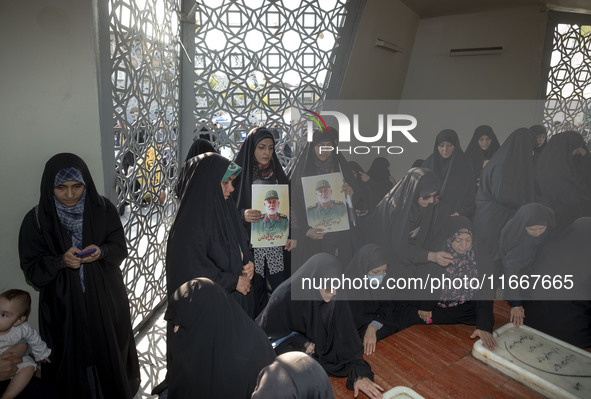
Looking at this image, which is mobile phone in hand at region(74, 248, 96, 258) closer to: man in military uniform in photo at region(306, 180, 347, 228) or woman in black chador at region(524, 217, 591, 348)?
man in military uniform in photo at region(306, 180, 347, 228)

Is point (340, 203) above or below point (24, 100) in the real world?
below

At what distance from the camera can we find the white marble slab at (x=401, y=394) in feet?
5.20

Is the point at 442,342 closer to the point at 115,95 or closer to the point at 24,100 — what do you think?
the point at 115,95

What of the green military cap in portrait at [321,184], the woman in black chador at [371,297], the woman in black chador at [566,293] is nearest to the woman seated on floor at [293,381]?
the woman in black chador at [371,297]

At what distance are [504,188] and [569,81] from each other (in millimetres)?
3577

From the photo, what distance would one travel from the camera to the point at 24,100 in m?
1.85

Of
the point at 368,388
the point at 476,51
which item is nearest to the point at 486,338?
the point at 368,388

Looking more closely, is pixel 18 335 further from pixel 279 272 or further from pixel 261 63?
pixel 261 63

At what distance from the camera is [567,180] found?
10.6 feet

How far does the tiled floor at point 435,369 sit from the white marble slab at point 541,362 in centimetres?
5

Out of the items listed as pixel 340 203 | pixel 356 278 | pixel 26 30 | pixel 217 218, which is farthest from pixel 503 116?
pixel 26 30

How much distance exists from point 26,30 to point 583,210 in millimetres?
4314

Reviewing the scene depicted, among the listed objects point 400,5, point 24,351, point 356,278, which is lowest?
point 24,351

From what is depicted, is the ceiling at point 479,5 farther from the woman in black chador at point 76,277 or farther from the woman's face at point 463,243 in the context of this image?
the woman in black chador at point 76,277
